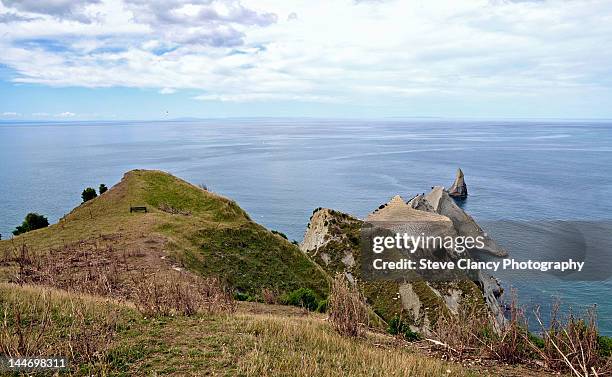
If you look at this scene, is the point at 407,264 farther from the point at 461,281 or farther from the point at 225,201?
the point at 225,201

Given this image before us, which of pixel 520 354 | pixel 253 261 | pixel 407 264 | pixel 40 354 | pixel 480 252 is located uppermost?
pixel 40 354

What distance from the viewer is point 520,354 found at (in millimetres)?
12258

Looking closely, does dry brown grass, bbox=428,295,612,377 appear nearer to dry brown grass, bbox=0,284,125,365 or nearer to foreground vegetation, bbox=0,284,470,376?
foreground vegetation, bbox=0,284,470,376

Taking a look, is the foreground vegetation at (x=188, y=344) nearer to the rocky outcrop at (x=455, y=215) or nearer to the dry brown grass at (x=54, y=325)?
the dry brown grass at (x=54, y=325)

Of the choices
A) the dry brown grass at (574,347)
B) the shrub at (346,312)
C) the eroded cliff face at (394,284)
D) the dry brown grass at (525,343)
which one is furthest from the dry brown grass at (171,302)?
the eroded cliff face at (394,284)

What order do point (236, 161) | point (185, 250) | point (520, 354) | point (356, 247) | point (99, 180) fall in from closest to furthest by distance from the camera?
point (520, 354), point (185, 250), point (356, 247), point (99, 180), point (236, 161)

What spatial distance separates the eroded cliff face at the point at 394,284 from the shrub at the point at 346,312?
22.1 meters

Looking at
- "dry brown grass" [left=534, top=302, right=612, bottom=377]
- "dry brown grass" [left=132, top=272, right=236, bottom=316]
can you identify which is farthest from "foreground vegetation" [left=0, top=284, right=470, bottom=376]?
"dry brown grass" [left=534, top=302, right=612, bottom=377]

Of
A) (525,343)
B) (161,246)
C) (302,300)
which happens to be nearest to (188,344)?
(525,343)

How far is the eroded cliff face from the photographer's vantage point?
42.2 metres

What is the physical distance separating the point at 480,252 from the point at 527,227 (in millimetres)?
14769

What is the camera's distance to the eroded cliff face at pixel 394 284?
138ft

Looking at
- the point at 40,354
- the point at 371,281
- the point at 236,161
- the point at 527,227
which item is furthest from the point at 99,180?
the point at 40,354

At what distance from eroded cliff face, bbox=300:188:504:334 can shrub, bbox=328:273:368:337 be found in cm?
2214
